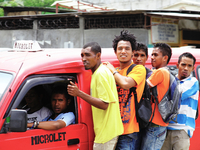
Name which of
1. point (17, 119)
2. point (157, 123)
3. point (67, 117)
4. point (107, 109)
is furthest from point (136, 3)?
point (17, 119)

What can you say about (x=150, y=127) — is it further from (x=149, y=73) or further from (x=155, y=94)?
(x=149, y=73)

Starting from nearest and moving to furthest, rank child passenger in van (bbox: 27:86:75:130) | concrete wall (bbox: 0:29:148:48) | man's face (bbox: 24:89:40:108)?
child passenger in van (bbox: 27:86:75:130) < man's face (bbox: 24:89:40:108) < concrete wall (bbox: 0:29:148:48)

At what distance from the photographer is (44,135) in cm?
262

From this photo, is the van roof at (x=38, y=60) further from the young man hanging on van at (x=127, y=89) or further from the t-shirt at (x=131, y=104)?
the t-shirt at (x=131, y=104)

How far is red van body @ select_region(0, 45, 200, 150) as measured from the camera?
2.44 metres

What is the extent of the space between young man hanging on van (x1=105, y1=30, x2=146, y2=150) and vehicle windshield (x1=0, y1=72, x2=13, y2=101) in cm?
100

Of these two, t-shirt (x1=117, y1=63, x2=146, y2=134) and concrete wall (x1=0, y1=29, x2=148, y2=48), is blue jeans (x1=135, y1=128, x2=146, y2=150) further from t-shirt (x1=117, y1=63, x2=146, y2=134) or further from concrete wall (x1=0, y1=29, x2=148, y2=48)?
concrete wall (x1=0, y1=29, x2=148, y2=48)

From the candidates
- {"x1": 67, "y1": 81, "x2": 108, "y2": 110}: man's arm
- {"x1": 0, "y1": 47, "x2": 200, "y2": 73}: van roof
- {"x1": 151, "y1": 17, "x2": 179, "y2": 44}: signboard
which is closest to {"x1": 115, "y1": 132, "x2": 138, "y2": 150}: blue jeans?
{"x1": 67, "y1": 81, "x2": 108, "y2": 110}: man's arm

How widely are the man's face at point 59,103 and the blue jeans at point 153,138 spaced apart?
95cm

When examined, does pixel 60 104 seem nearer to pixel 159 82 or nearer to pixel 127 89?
pixel 127 89

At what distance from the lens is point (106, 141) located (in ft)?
8.57

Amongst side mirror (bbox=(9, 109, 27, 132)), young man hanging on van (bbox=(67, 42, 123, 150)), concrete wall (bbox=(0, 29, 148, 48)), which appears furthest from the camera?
concrete wall (bbox=(0, 29, 148, 48))

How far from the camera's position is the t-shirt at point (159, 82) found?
2.90 m

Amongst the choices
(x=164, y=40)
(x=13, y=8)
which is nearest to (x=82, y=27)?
(x=164, y=40)
